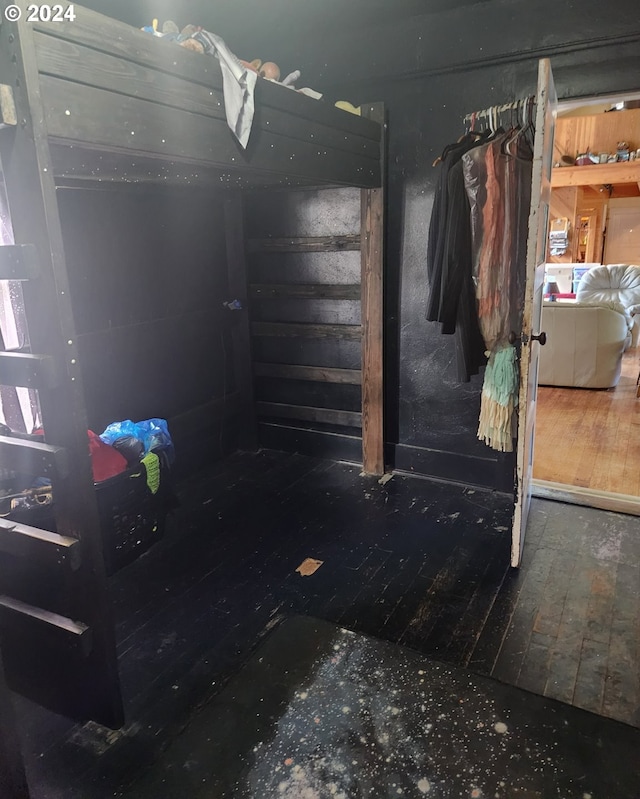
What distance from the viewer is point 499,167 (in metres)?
2.62

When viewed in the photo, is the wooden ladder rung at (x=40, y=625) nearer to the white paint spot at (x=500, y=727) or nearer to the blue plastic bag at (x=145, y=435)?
the blue plastic bag at (x=145, y=435)

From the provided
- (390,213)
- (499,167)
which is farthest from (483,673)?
(390,213)

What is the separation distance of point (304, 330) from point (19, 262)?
93.6 inches

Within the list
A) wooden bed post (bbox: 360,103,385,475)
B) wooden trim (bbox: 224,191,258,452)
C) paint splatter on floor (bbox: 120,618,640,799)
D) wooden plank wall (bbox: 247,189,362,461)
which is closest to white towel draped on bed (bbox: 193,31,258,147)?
wooden bed post (bbox: 360,103,385,475)

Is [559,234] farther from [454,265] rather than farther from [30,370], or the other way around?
[30,370]

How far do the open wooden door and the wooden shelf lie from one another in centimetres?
534

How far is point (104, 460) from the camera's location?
2.52m

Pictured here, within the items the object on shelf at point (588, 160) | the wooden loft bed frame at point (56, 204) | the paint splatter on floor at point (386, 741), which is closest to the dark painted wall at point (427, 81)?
the wooden loft bed frame at point (56, 204)

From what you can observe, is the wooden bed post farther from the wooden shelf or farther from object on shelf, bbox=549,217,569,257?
object on shelf, bbox=549,217,569,257

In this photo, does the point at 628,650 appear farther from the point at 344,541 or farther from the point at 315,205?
the point at 315,205

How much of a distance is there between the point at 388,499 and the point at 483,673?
1.38 metres

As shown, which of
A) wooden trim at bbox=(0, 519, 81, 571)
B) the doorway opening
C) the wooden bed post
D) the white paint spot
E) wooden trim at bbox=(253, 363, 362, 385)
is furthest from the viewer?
wooden trim at bbox=(253, 363, 362, 385)

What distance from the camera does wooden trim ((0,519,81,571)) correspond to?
1595mm

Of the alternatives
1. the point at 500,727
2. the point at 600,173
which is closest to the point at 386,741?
the point at 500,727
